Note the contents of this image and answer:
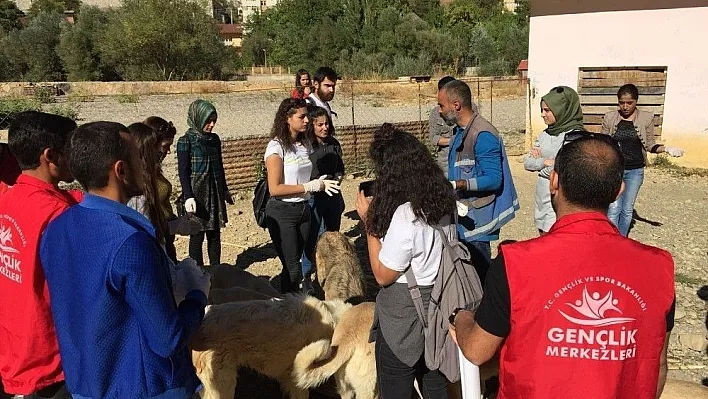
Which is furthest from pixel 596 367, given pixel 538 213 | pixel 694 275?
pixel 694 275

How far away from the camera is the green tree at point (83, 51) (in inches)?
1464

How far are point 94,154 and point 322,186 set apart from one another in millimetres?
2903

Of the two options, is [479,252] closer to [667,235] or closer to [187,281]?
[187,281]

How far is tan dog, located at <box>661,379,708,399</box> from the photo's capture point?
273 cm

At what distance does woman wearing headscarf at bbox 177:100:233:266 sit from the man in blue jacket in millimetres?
2236

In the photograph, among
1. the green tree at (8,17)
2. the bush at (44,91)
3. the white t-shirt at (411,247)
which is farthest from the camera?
the green tree at (8,17)

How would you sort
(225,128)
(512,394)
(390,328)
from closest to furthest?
1. (512,394)
2. (390,328)
3. (225,128)

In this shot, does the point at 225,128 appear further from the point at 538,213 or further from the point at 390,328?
the point at 390,328

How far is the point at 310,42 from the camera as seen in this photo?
159ft

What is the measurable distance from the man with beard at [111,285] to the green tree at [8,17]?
5063cm

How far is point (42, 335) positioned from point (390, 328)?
153cm

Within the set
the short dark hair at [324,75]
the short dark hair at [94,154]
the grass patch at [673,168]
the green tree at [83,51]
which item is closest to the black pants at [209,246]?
the short dark hair at [324,75]

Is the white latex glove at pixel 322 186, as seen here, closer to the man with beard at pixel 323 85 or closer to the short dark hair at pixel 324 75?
the man with beard at pixel 323 85

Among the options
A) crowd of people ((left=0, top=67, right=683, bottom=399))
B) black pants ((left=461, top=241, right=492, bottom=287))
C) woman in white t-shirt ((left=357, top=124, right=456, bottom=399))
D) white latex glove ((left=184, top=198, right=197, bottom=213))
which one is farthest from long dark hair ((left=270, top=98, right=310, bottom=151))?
woman in white t-shirt ((left=357, top=124, right=456, bottom=399))
